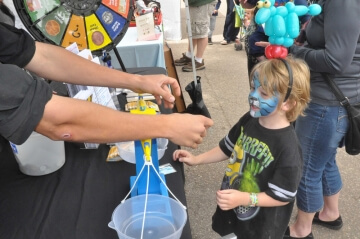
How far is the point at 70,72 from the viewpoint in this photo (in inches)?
51.8

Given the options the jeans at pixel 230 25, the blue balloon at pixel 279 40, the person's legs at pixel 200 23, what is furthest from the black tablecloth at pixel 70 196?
the jeans at pixel 230 25

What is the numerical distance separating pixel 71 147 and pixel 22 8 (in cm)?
67

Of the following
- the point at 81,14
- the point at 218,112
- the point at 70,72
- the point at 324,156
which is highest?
the point at 81,14

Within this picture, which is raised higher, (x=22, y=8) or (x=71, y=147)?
(x=22, y=8)

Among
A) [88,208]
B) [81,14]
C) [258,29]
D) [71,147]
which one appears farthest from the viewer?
[258,29]

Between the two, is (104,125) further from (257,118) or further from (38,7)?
(38,7)

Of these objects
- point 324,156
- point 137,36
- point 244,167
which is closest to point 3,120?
point 244,167

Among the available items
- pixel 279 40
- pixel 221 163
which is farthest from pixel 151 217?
pixel 221 163

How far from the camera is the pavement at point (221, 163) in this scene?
1.94 meters

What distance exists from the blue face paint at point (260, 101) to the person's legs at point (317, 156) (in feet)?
1.49

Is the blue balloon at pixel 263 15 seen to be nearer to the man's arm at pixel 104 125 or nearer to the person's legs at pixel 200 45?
the man's arm at pixel 104 125

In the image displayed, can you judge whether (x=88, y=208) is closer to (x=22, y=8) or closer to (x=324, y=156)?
(x=22, y=8)

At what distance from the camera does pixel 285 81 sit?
1078mm

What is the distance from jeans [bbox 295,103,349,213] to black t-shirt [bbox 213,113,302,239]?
15.2 inches
